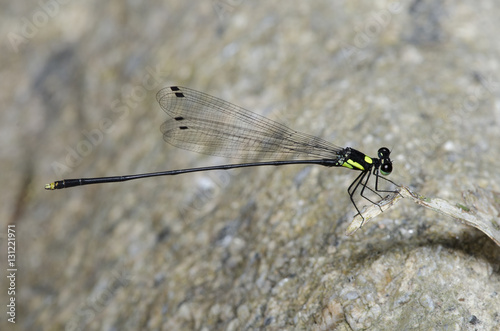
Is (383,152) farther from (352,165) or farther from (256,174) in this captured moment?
(256,174)

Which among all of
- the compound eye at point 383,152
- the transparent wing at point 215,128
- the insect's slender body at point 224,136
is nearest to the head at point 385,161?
the compound eye at point 383,152

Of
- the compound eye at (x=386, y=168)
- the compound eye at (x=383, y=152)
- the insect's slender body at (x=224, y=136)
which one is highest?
the insect's slender body at (x=224, y=136)

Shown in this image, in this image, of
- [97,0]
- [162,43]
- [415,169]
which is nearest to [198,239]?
[415,169]

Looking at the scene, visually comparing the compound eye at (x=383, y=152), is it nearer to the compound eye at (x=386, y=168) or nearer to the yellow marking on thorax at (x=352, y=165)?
the compound eye at (x=386, y=168)

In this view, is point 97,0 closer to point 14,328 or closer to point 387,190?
point 14,328

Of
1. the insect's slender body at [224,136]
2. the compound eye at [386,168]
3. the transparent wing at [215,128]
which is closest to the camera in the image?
the compound eye at [386,168]

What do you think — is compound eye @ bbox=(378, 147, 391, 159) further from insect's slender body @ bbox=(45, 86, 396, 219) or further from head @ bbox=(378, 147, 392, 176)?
insect's slender body @ bbox=(45, 86, 396, 219)
